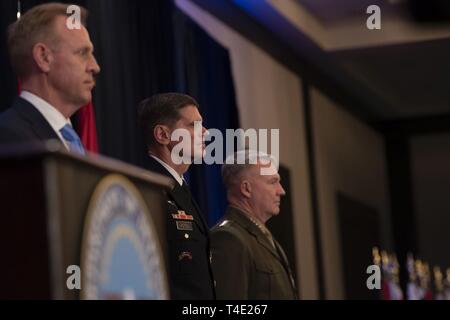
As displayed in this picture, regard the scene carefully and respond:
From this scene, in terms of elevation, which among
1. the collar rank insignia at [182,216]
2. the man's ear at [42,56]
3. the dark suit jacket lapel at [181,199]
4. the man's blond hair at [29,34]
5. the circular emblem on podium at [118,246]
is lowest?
the circular emblem on podium at [118,246]

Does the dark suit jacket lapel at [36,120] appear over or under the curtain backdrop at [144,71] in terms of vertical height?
under

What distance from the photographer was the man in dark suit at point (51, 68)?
212 centimetres

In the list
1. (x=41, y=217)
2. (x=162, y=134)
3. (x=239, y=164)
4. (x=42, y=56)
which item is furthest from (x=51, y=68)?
(x=239, y=164)

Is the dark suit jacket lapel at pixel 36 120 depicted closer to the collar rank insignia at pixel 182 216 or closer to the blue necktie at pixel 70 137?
the blue necktie at pixel 70 137

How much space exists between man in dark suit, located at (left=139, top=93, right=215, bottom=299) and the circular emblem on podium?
0.90m

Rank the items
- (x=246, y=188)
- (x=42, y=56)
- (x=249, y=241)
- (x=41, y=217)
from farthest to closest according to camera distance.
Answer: (x=246, y=188), (x=249, y=241), (x=42, y=56), (x=41, y=217)

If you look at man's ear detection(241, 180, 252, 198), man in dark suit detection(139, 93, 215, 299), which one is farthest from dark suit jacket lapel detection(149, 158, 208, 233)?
man's ear detection(241, 180, 252, 198)

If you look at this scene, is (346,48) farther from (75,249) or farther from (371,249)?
(75,249)

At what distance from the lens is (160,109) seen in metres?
2.75

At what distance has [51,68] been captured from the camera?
2.15 meters

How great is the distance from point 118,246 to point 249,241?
5.17 feet

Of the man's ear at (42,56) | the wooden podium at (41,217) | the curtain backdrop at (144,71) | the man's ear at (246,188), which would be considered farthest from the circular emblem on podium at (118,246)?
the curtain backdrop at (144,71)

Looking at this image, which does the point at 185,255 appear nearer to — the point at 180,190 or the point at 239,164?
the point at 180,190
